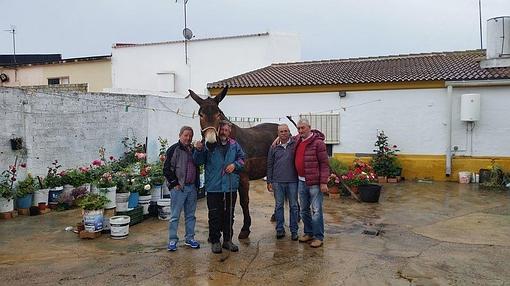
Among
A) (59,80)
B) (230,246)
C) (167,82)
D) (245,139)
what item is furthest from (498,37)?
(59,80)

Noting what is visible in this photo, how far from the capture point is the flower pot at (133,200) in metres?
7.66

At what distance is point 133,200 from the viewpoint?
773 cm

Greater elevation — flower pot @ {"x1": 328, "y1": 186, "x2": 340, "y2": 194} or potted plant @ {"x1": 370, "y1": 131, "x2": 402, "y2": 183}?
potted plant @ {"x1": 370, "y1": 131, "x2": 402, "y2": 183}

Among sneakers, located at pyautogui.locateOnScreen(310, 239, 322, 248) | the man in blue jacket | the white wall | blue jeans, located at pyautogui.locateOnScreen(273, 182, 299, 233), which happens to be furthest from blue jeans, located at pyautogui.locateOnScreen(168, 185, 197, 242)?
the white wall

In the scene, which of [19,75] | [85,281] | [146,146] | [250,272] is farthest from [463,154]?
[19,75]

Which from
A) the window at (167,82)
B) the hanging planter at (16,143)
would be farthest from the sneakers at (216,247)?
the window at (167,82)

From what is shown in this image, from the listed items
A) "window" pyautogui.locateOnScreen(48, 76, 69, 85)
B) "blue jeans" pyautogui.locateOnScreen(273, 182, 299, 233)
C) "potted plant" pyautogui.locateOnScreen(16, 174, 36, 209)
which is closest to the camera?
"blue jeans" pyautogui.locateOnScreen(273, 182, 299, 233)

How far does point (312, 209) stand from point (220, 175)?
1.39 m

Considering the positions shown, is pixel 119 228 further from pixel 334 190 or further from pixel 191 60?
pixel 191 60

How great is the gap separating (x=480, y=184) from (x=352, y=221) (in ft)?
20.1

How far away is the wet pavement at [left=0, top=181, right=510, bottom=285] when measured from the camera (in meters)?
4.99

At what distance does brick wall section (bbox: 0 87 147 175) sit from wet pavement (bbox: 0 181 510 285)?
1635mm

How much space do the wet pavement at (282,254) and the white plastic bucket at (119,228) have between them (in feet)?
0.36

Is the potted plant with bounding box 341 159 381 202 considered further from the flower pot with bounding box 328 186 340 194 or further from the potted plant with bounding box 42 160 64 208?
the potted plant with bounding box 42 160 64 208
